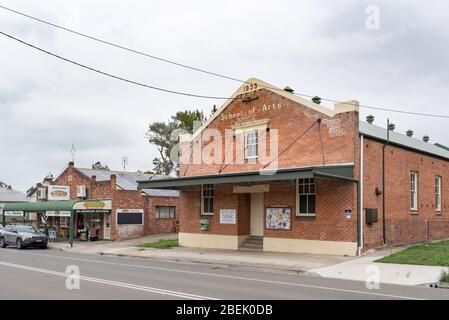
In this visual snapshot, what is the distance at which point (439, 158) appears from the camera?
27312mm

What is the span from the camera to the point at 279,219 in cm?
2236

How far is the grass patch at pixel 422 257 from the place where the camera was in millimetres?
16562

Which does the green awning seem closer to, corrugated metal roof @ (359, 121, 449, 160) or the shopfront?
the shopfront

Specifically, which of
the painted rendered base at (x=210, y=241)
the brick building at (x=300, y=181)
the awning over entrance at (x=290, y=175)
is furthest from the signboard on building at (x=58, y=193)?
the awning over entrance at (x=290, y=175)

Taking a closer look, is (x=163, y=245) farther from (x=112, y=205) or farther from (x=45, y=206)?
(x=45, y=206)

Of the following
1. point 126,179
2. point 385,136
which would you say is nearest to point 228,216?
point 385,136

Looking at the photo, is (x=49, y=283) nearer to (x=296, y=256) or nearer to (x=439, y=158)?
(x=296, y=256)

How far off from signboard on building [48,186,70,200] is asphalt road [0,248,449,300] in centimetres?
2169

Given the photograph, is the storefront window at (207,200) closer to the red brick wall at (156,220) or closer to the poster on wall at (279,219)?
Answer: the poster on wall at (279,219)

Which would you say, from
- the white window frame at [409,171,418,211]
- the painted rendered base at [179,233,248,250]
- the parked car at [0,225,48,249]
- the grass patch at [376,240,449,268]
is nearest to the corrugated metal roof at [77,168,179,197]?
the parked car at [0,225,48,249]

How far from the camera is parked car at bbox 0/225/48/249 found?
29.1 m

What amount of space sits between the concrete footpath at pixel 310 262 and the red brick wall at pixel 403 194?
1.96 m

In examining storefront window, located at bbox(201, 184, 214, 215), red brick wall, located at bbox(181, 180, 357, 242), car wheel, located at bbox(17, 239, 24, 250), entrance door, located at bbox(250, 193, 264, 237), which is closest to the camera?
red brick wall, located at bbox(181, 180, 357, 242)
